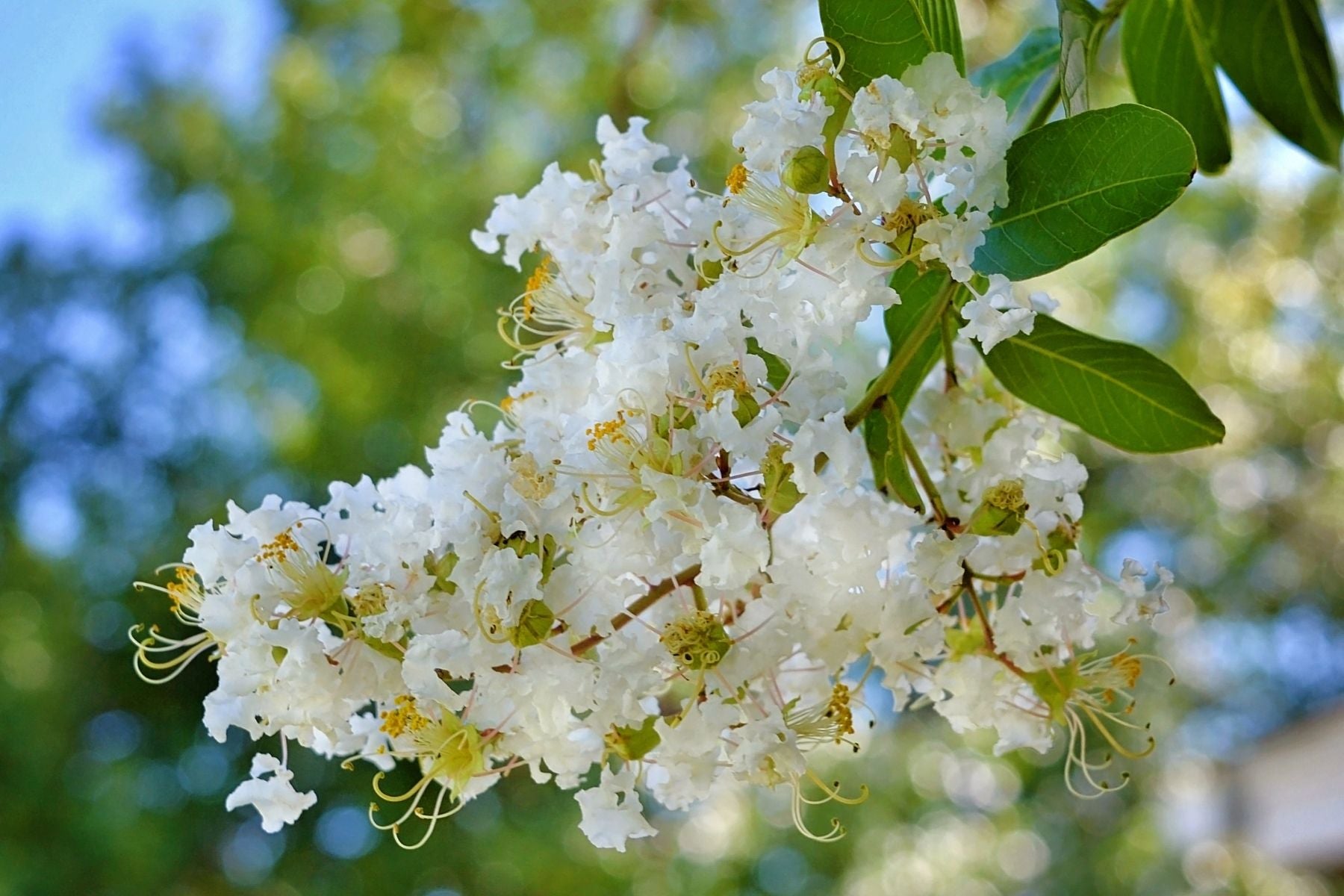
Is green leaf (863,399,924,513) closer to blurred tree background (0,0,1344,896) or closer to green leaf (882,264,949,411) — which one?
green leaf (882,264,949,411)

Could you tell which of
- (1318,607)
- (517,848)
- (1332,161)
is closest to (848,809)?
(517,848)

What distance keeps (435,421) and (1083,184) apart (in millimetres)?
2952

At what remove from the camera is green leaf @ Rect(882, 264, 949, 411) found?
59 centimetres

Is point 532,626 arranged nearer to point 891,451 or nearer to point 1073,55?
point 891,451

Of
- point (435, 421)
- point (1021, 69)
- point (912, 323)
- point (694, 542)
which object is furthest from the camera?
point (435, 421)

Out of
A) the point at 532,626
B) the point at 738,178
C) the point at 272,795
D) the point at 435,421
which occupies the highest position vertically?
the point at 738,178

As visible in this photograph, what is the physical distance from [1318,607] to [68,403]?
14.2 feet

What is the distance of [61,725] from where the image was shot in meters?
3.23

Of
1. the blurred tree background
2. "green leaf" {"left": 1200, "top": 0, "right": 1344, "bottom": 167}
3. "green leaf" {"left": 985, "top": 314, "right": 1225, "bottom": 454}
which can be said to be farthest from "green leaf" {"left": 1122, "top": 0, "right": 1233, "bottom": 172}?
the blurred tree background

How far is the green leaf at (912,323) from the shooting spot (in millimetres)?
591

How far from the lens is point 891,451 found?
1.83 feet

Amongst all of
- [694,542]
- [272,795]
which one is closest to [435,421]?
[272,795]

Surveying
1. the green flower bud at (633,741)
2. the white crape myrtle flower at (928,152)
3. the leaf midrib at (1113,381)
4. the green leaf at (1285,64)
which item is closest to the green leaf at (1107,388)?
the leaf midrib at (1113,381)

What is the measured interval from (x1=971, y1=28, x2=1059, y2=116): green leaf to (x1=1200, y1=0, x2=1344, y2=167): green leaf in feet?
0.39
